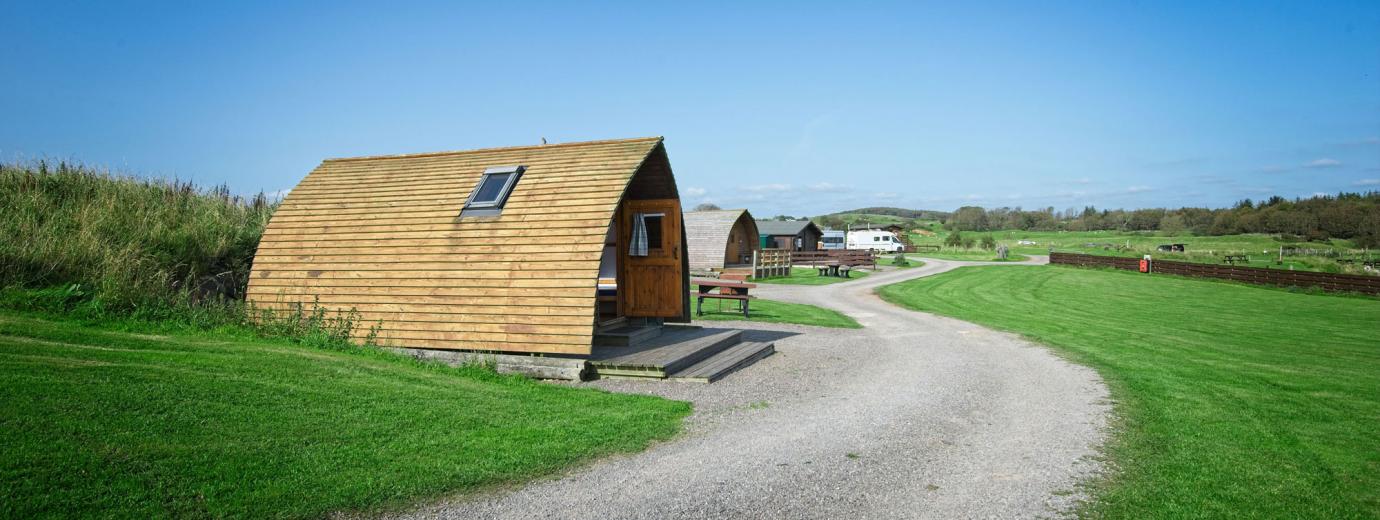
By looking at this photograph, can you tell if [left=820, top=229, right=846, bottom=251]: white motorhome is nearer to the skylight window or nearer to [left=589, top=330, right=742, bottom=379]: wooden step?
[left=589, top=330, right=742, bottom=379]: wooden step

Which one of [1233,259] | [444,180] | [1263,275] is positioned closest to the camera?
[444,180]

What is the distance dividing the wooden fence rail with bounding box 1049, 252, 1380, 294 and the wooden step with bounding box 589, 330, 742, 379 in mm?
31599

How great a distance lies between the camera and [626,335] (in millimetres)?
11969

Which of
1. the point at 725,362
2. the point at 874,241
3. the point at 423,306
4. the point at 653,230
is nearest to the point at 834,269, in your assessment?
the point at 653,230

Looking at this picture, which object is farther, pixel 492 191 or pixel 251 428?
pixel 492 191

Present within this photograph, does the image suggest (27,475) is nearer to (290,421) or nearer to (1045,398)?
(290,421)

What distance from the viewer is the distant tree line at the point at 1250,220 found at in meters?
64.5

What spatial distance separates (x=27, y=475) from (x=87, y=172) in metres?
12.8

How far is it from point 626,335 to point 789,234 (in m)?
50.3

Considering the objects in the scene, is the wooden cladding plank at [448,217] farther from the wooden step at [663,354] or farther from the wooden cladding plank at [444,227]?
the wooden step at [663,354]

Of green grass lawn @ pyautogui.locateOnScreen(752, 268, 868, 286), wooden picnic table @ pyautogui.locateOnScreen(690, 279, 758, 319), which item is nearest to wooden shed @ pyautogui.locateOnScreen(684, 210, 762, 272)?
green grass lawn @ pyautogui.locateOnScreen(752, 268, 868, 286)

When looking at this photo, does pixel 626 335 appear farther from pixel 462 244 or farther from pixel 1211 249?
pixel 1211 249

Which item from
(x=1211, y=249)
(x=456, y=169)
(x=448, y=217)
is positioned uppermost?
(x=456, y=169)

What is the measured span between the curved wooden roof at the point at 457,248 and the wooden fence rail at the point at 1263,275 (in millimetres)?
33234
